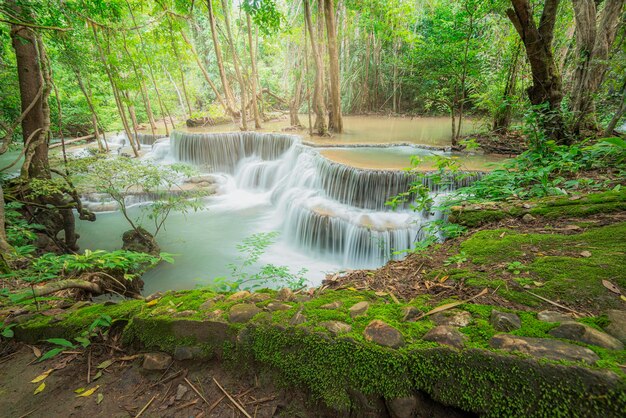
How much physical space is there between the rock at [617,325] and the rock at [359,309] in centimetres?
100

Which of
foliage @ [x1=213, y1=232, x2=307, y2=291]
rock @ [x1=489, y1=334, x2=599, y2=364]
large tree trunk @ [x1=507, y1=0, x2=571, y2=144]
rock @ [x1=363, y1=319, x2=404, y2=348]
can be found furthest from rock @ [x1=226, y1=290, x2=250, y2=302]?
large tree trunk @ [x1=507, y1=0, x2=571, y2=144]

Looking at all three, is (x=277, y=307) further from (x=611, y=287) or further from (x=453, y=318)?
(x=611, y=287)

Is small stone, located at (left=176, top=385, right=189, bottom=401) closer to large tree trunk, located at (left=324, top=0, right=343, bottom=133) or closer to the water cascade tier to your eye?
the water cascade tier

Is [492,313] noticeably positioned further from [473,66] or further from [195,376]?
[473,66]

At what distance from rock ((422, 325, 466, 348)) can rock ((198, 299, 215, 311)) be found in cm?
129

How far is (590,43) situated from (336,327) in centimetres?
741

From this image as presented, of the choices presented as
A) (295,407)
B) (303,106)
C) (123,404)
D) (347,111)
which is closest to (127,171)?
(123,404)

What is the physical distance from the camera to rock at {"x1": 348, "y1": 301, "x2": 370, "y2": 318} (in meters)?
1.50

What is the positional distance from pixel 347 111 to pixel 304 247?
14.0 m

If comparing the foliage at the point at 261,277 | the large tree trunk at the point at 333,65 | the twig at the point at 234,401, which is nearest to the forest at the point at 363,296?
the twig at the point at 234,401

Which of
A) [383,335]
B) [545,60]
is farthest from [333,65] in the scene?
[383,335]

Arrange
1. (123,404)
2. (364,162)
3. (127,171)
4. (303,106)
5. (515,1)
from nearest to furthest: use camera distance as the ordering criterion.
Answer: (123,404) < (515,1) < (127,171) < (364,162) < (303,106)

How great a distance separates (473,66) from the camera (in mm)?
8562

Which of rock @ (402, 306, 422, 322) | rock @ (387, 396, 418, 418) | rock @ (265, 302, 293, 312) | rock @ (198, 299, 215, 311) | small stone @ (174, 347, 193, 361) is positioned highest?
rock @ (402, 306, 422, 322)
